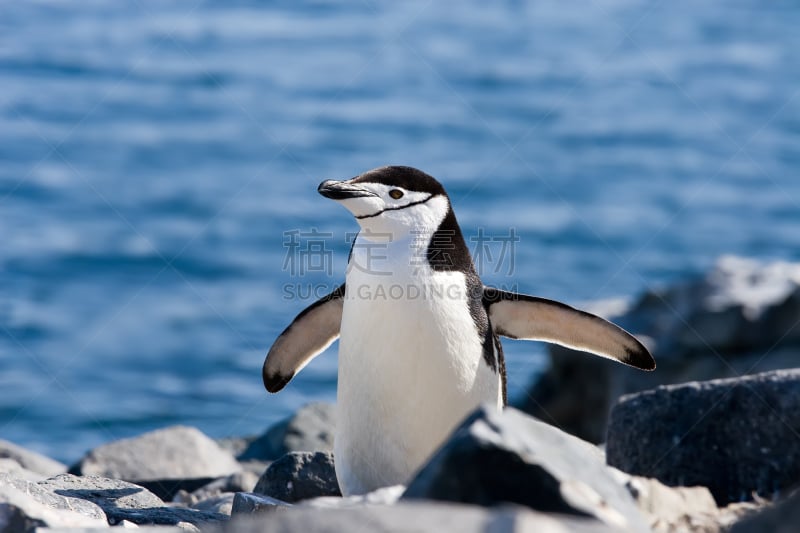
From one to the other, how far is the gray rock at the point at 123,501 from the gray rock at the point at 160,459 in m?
1.97

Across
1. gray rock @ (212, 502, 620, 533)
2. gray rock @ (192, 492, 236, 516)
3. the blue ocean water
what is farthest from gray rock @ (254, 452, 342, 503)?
the blue ocean water

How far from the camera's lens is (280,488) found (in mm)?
5383

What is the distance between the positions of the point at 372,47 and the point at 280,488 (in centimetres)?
2376

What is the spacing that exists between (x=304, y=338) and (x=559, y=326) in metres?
1.17

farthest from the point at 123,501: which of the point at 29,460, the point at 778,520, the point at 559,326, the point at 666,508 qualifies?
the point at 29,460

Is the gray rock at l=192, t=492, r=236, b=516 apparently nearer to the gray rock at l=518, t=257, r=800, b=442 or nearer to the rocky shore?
the rocky shore

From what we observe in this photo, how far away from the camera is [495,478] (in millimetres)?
3221

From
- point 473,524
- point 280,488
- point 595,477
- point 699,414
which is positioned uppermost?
point 473,524

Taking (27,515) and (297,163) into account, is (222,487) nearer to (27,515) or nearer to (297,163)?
(27,515)

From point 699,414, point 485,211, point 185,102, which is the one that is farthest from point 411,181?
point 185,102

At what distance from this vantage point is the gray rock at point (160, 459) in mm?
6949

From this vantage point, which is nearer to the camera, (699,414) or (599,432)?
(699,414)

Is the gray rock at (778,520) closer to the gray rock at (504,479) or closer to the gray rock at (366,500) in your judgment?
the gray rock at (504,479)

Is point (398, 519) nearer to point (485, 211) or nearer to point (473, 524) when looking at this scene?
point (473, 524)
